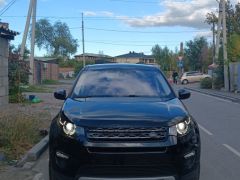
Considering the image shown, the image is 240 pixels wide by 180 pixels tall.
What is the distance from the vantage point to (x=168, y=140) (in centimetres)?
583

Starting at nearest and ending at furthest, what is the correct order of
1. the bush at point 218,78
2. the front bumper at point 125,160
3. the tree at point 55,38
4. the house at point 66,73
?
1. the front bumper at point 125,160
2. the bush at point 218,78
3. the house at point 66,73
4. the tree at point 55,38

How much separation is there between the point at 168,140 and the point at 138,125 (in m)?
0.38

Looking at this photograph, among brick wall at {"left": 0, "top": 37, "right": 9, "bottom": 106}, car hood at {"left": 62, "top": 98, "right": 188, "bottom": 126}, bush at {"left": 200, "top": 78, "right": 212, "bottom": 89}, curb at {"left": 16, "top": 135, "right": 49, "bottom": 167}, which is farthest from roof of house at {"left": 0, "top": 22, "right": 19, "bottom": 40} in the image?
bush at {"left": 200, "top": 78, "right": 212, "bottom": 89}

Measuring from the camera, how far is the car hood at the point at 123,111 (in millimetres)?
5930

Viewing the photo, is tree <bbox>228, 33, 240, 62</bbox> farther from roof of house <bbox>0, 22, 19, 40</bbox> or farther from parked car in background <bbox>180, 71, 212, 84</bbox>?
parked car in background <bbox>180, 71, 212, 84</bbox>

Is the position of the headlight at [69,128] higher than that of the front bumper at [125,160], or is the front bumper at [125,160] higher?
the headlight at [69,128]

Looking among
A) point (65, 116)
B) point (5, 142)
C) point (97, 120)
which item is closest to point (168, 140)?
point (97, 120)

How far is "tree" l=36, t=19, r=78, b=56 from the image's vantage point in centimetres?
12281

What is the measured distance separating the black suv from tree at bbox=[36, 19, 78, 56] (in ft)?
387

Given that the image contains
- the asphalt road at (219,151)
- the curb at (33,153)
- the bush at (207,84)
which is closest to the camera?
the asphalt road at (219,151)

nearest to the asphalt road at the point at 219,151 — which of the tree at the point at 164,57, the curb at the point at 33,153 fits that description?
the curb at the point at 33,153

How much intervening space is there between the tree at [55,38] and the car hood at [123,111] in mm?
117425

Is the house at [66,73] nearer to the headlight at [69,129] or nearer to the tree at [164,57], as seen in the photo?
the tree at [164,57]

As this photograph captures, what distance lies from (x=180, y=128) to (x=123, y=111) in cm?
72
